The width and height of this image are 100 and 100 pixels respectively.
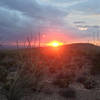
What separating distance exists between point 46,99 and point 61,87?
10.8ft

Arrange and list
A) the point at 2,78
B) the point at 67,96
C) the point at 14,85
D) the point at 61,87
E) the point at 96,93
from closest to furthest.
→ the point at 14,85 < the point at 67,96 < the point at 96,93 < the point at 61,87 < the point at 2,78

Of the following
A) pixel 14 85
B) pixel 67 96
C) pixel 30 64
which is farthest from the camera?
pixel 67 96

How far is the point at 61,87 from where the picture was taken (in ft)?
50.2

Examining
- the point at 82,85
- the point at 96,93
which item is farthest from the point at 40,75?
the point at 82,85

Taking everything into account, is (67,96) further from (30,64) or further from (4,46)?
(4,46)

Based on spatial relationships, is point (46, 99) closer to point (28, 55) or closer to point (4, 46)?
point (28, 55)

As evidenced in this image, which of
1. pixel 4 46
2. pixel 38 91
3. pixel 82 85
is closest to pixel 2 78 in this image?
pixel 38 91

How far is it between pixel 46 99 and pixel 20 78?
2534mm

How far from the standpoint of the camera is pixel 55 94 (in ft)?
43.8

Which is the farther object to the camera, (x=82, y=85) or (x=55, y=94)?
(x=82, y=85)

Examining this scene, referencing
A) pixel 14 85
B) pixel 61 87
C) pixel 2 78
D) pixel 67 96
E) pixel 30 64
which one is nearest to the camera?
pixel 14 85

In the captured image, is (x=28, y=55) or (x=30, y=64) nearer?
(x=30, y=64)

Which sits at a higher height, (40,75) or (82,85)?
(40,75)

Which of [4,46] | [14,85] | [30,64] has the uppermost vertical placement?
[4,46]
